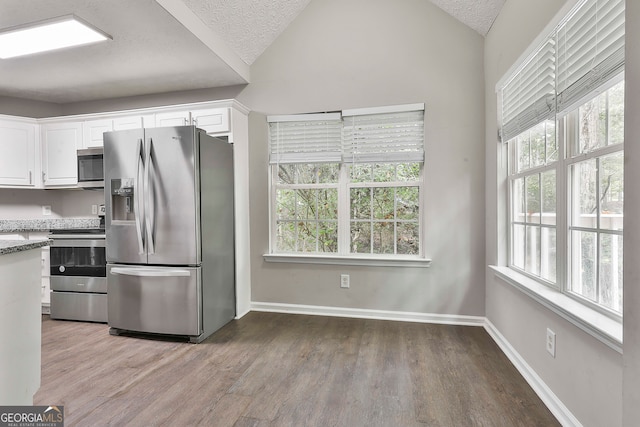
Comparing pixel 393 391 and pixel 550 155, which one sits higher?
pixel 550 155

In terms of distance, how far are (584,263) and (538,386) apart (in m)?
0.80

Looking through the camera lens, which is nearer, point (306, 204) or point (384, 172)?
point (384, 172)

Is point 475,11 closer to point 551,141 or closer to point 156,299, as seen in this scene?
point 551,141

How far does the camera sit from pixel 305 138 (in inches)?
130

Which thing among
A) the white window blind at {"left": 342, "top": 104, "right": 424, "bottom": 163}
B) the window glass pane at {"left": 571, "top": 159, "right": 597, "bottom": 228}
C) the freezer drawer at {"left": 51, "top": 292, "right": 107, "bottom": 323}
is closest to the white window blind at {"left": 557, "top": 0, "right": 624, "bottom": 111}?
the window glass pane at {"left": 571, "top": 159, "right": 597, "bottom": 228}

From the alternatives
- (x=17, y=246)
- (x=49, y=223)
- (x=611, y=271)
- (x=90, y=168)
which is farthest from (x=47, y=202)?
(x=611, y=271)

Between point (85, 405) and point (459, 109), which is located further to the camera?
point (459, 109)

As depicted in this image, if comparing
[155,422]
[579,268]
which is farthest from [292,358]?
[579,268]

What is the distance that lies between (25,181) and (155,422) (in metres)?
Answer: 3.45

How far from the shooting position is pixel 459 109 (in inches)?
116

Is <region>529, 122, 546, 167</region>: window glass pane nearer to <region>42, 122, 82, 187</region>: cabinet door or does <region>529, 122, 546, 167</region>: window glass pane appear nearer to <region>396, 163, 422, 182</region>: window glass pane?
<region>396, 163, 422, 182</region>: window glass pane

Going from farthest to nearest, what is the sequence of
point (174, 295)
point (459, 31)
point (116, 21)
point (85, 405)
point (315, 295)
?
point (315, 295), point (459, 31), point (174, 295), point (116, 21), point (85, 405)

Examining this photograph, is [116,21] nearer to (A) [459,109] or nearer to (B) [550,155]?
(A) [459,109]

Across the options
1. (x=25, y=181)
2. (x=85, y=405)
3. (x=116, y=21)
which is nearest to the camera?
(x=85, y=405)
